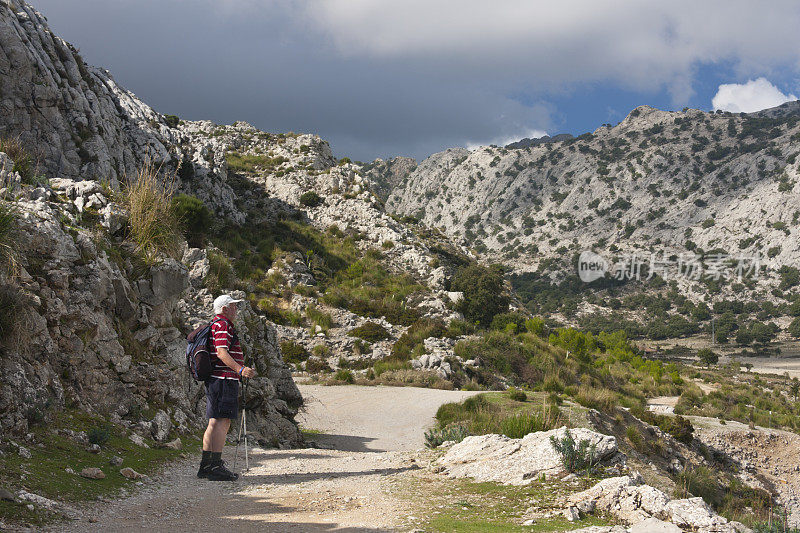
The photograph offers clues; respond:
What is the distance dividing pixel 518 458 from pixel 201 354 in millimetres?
4032

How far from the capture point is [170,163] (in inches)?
1180

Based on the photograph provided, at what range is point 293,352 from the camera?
71.3ft

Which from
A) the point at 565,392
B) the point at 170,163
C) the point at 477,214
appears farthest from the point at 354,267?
the point at 477,214

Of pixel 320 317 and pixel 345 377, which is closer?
pixel 345 377

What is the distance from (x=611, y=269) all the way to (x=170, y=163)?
82.9 m

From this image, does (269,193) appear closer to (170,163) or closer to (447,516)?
(170,163)

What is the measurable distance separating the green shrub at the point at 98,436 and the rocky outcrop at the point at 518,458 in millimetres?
Result: 4092

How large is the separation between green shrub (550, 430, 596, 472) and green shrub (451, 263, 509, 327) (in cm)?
2275

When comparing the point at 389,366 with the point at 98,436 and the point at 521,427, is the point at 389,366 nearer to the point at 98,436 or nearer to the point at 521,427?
the point at 521,427

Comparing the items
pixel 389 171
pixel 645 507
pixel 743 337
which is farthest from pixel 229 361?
pixel 389 171

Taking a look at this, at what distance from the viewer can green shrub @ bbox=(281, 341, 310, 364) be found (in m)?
21.4

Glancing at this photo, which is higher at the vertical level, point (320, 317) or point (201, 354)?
point (320, 317)

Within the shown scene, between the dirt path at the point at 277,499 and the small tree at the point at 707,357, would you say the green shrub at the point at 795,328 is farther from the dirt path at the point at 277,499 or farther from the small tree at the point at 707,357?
the dirt path at the point at 277,499

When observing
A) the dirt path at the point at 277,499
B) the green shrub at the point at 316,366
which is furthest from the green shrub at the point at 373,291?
the dirt path at the point at 277,499
